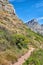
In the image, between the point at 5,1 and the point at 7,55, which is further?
the point at 5,1

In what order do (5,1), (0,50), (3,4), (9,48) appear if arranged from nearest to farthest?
(0,50), (9,48), (3,4), (5,1)

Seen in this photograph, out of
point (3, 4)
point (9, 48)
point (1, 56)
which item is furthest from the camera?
point (3, 4)

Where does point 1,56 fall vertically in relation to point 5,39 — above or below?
below

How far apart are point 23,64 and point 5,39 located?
38.7 feet

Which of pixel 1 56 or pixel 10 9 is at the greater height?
pixel 10 9

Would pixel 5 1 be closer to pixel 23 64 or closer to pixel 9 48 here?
pixel 9 48

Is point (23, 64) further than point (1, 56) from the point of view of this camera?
No

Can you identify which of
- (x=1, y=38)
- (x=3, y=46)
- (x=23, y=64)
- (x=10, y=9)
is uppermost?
(x=10, y=9)

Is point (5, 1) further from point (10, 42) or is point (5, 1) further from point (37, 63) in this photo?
point (37, 63)

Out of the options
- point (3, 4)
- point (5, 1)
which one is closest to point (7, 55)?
point (3, 4)

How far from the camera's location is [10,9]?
87438 millimetres

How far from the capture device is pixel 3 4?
3334 inches

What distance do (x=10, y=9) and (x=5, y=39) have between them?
162ft

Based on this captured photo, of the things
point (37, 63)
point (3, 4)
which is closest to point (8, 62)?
point (37, 63)
